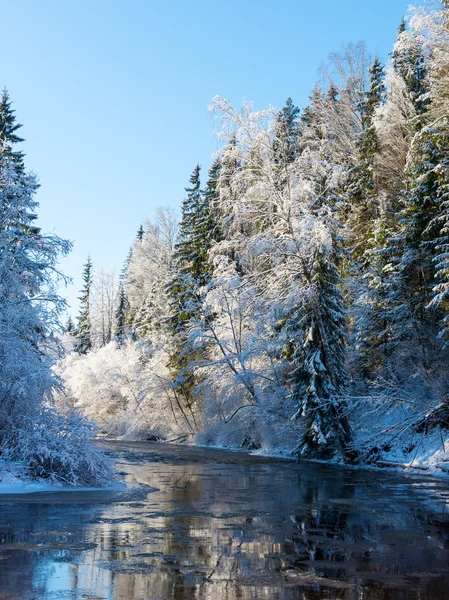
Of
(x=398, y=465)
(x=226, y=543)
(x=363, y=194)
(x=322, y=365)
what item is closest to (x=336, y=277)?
(x=322, y=365)

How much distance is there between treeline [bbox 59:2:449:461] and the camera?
2264 centimetres

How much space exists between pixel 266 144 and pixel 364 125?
17.4m

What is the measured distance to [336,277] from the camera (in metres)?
25.2

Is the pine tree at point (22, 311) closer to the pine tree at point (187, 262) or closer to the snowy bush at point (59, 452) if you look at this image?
the snowy bush at point (59, 452)

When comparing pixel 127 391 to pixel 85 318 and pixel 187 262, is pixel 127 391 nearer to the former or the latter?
pixel 187 262

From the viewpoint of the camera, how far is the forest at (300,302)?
1620 cm

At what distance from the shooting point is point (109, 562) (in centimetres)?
690

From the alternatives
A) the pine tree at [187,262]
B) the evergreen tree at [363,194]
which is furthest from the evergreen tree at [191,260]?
the evergreen tree at [363,194]

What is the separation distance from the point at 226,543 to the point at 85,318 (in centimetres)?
7523

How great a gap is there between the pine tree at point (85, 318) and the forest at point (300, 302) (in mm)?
31517

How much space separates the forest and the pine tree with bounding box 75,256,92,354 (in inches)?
1241

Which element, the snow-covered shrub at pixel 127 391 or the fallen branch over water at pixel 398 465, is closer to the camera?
the fallen branch over water at pixel 398 465

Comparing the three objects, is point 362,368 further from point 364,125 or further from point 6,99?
point 6,99

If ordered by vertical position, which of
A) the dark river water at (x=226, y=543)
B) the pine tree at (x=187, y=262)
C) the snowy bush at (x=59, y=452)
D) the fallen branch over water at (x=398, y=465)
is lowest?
the dark river water at (x=226, y=543)
